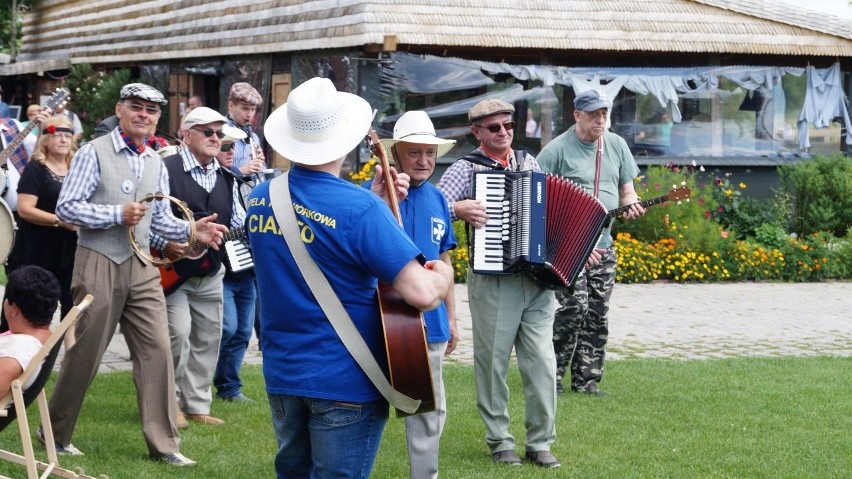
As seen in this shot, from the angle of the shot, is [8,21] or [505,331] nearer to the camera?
[505,331]

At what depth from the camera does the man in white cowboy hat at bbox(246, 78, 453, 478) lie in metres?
3.92

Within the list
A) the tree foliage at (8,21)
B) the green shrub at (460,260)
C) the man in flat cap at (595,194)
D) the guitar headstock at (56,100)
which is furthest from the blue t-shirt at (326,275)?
the tree foliage at (8,21)

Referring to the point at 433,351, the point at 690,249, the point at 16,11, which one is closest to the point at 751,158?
the point at 690,249

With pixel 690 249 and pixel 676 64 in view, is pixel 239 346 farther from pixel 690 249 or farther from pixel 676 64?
pixel 676 64

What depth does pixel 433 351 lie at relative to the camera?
5.65 meters

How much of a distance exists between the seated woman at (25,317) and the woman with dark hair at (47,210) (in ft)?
7.17

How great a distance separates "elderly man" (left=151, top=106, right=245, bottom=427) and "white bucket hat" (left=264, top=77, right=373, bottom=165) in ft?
9.97

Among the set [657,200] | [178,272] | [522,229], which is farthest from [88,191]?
[657,200]

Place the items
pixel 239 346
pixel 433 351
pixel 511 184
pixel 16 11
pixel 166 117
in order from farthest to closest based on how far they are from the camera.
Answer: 1. pixel 16 11
2. pixel 166 117
3. pixel 239 346
4. pixel 511 184
5. pixel 433 351

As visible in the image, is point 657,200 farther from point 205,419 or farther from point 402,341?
point 402,341

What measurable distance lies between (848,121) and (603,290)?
1224cm

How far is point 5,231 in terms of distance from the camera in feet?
23.0

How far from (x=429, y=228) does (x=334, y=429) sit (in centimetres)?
181

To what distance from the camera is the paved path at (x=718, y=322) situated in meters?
10.4
